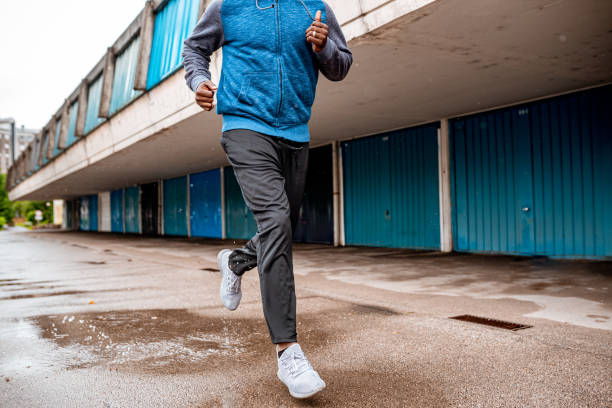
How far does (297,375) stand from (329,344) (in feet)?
3.30

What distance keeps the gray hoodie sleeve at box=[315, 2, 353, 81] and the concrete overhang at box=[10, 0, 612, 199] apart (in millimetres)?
2490

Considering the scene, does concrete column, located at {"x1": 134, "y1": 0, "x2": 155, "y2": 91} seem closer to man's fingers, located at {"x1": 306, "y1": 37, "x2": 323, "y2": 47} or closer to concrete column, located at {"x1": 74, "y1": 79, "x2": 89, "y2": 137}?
concrete column, located at {"x1": 74, "y1": 79, "x2": 89, "y2": 137}

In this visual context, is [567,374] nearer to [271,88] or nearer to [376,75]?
[271,88]

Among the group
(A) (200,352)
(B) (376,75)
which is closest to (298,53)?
(A) (200,352)

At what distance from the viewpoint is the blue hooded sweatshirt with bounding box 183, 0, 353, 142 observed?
88.4 inches

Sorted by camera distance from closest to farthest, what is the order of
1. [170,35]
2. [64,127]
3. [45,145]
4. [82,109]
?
[170,35] → [82,109] → [64,127] → [45,145]

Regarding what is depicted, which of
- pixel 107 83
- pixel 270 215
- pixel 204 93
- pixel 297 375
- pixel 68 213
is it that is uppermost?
pixel 107 83

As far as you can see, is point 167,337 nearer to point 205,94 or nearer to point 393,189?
point 205,94

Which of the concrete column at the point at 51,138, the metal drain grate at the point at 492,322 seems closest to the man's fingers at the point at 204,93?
the metal drain grate at the point at 492,322

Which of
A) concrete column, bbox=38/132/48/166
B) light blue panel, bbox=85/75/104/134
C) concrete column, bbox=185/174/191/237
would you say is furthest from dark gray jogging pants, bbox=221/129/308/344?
concrete column, bbox=38/132/48/166

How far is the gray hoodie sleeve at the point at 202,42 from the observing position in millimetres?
2408

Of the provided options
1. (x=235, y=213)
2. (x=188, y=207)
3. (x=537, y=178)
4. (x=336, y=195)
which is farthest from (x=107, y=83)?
(x=537, y=178)

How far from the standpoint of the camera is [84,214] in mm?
38625

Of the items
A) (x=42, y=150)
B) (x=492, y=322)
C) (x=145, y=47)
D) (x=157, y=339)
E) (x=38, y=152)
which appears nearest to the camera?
(x=157, y=339)
